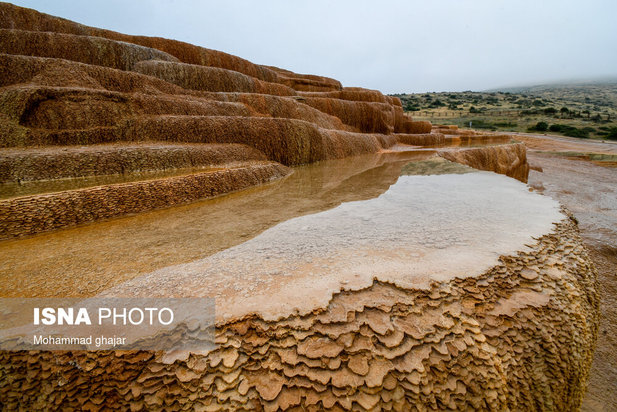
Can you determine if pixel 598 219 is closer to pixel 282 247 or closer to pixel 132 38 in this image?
pixel 282 247

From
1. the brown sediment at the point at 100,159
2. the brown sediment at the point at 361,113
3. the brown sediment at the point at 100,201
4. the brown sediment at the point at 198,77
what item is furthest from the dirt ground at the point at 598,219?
the brown sediment at the point at 198,77

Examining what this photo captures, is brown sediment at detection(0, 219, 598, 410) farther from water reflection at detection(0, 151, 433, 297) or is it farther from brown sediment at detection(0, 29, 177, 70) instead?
brown sediment at detection(0, 29, 177, 70)

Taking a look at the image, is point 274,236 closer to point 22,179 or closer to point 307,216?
point 307,216

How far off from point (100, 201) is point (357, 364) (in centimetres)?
371

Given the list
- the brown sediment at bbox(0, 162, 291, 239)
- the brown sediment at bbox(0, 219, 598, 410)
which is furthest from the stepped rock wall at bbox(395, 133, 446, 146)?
the brown sediment at bbox(0, 219, 598, 410)

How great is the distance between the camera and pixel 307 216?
3.29 metres

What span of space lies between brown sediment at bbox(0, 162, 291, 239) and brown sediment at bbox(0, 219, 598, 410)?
92.1 inches

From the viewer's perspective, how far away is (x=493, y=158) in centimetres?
912

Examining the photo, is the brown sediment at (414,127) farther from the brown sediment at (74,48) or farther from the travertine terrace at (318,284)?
the brown sediment at (74,48)

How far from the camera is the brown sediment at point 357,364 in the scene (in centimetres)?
133

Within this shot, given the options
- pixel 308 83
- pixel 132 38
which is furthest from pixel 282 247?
pixel 308 83

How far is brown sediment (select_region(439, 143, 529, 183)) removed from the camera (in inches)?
332

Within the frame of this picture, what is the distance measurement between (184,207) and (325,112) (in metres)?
9.54

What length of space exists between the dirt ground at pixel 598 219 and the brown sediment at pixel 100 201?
4883 millimetres
